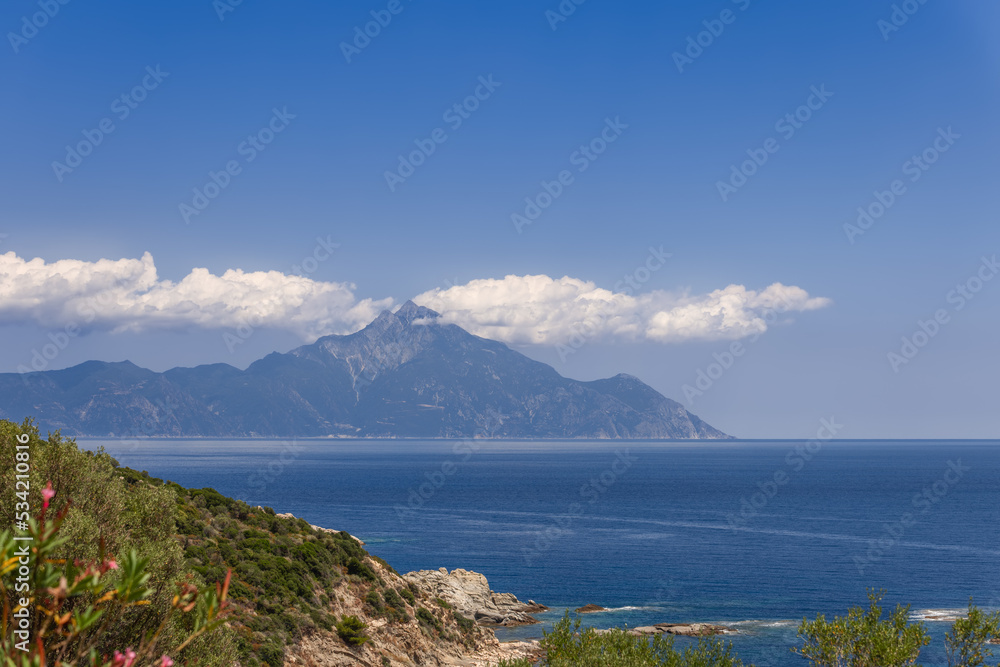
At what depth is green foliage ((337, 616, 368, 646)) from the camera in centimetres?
5566

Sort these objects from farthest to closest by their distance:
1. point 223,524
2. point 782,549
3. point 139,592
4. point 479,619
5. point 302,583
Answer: point 782,549
point 479,619
point 223,524
point 302,583
point 139,592

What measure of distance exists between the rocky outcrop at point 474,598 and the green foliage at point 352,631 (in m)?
24.4

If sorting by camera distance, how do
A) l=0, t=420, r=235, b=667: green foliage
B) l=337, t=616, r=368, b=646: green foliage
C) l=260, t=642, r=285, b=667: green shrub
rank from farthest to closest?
l=337, t=616, r=368, b=646: green foliage
l=260, t=642, r=285, b=667: green shrub
l=0, t=420, r=235, b=667: green foliage

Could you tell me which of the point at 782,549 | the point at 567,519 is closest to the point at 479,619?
the point at 782,549

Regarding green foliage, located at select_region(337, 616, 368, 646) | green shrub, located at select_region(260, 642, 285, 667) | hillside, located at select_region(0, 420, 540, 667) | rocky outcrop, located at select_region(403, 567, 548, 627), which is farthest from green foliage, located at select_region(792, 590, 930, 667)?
rocky outcrop, located at select_region(403, 567, 548, 627)

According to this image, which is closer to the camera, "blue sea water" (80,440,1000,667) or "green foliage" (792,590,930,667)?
"green foliage" (792,590,930,667)

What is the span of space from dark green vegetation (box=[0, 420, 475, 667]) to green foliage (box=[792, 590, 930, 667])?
29.6 m

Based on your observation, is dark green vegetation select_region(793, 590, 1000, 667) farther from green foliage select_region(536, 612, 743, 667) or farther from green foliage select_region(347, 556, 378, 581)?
green foliage select_region(347, 556, 378, 581)

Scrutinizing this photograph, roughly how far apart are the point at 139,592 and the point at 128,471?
190ft

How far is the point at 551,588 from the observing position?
4097 inches

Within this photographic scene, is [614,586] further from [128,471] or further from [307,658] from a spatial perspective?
[128,471]

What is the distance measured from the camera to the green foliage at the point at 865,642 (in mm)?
32500

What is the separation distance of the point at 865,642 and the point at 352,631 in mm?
38834

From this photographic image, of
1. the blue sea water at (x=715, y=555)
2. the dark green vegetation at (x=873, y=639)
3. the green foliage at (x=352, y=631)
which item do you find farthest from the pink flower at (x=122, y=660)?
the blue sea water at (x=715, y=555)
